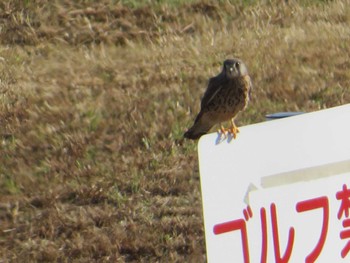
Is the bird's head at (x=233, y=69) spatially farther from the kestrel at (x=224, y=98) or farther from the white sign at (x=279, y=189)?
the white sign at (x=279, y=189)

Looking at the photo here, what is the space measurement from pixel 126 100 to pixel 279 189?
4.31m

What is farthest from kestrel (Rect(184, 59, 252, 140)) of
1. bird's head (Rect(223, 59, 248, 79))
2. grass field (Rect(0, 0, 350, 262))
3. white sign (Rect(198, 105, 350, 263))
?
white sign (Rect(198, 105, 350, 263))

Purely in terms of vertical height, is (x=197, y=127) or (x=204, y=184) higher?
(x=204, y=184)

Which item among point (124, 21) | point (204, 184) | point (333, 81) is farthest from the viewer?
point (124, 21)

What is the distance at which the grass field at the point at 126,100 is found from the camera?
222 inches

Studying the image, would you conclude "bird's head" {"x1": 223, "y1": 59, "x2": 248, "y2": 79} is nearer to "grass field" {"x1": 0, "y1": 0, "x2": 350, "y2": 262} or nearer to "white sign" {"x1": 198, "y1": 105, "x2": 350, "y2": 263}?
"grass field" {"x1": 0, "y1": 0, "x2": 350, "y2": 262}

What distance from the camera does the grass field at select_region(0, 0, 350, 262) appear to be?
563 centimetres

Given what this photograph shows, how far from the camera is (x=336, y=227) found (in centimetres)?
237

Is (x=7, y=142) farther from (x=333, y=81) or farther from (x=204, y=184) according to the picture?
(x=204, y=184)

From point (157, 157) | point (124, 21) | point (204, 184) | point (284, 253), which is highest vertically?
point (204, 184)

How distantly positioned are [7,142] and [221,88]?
5.12 ft

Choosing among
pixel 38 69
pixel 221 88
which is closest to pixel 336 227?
pixel 221 88

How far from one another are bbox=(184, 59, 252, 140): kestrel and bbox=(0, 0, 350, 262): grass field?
2.04 feet

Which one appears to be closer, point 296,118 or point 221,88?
point 296,118
